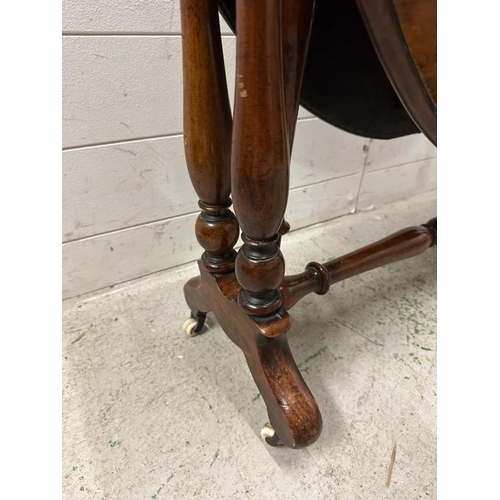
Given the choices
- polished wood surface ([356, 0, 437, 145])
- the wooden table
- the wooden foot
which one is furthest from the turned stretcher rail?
polished wood surface ([356, 0, 437, 145])

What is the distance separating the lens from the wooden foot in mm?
652

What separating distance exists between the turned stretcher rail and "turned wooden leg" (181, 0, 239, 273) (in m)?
0.17

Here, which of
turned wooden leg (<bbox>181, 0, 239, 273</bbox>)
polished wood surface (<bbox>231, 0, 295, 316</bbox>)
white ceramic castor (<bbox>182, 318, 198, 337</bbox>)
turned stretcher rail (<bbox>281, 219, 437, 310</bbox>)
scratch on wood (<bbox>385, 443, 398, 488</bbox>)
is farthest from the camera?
white ceramic castor (<bbox>182, 318, 198, 337</bbox>)

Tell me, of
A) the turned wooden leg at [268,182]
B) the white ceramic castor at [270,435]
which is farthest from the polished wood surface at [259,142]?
the white ceramic castor at [270,435]

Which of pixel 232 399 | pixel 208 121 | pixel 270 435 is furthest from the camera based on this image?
pixel 232 399

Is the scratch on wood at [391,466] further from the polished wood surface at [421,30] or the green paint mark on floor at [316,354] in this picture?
the polished wood surface at [421,30]

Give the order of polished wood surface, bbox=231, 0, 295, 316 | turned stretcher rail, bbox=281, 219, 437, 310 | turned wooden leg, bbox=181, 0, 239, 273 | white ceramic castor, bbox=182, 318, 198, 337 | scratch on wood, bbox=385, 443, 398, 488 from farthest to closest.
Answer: white ceramic castor, bbox=182, 318, 198, 337 → turned stretcher rail, bbox=281, 219, 437, 310 → scratch on wood, bbox=385, 443, 398, 488 → turned wooden leg, bbox=181, 0, 239, 273 → polished wood surface, bbox=231, 0, 295, 316

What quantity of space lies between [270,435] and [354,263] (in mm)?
403

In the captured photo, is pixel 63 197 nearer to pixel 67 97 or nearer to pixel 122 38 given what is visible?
pixel 67 97

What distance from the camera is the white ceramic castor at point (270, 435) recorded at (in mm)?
717

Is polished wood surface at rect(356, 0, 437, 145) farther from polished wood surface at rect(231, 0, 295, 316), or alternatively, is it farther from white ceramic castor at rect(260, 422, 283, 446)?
white ceramic castor at rect(260, 422, 283, 446)

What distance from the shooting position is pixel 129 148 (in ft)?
3.26

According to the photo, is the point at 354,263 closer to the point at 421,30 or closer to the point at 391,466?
the point at 391,466

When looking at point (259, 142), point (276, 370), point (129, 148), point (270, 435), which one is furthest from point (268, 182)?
point (129, 148)
